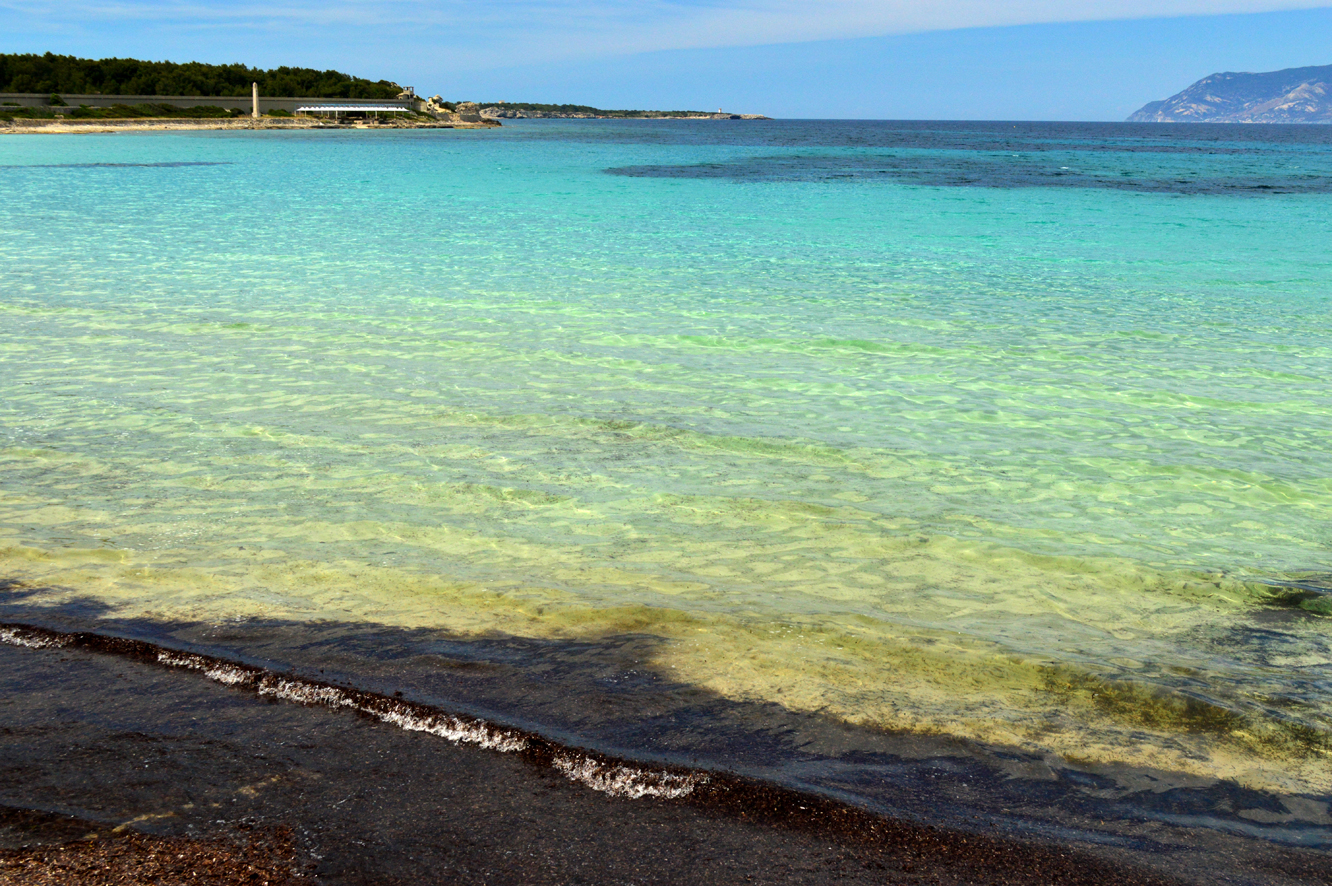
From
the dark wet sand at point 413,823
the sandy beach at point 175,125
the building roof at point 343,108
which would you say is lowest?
the dark wet sand at point 413,823

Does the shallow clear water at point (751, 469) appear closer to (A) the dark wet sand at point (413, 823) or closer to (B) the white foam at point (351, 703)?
(B) the white foam at point (351, 703)

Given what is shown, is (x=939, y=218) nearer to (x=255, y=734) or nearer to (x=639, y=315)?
(x=639, y=315)

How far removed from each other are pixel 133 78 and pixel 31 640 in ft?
612

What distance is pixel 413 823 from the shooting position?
10.2 feet

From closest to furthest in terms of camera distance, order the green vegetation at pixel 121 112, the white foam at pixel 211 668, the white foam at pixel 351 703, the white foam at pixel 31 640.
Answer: the white foam at pixel 351 703 → the white foam at pixel 211 668 → the white foam at pixel 31 640 → the green vegetation at pixel 121 112

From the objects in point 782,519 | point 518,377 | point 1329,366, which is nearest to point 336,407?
point 518,377

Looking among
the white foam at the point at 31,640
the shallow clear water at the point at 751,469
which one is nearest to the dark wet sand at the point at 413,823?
the white foam at the point at 31,640

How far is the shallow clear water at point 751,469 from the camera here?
4691 millimetres

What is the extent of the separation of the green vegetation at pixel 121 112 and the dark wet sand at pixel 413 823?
13235 centimetres

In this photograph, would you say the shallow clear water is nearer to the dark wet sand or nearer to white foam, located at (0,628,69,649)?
white foam, located at (0,628,69,649)

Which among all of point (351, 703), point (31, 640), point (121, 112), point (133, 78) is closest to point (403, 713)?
point (351, 703)

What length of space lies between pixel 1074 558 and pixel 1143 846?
3.11 metres

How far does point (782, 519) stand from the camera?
21.4ft

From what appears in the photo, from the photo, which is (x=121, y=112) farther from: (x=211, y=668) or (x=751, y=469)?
(x=211, y=668)
